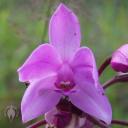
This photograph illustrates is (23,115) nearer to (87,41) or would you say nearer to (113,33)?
(87,41)

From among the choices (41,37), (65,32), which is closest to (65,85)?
(65,32)

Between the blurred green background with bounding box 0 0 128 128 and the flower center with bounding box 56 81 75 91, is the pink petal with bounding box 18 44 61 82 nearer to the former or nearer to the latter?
the flower center with bounding box 56 81 75 91

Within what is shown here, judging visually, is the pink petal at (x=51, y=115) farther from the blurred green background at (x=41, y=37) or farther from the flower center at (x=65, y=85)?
the blurred green background at (x=41, y=37)

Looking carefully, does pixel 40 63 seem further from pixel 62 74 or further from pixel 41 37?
pixel 41 37

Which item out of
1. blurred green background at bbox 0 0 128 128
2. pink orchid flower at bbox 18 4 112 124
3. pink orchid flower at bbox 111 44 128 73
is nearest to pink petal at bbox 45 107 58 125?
pink orchid flower at bbox 18 4 112 124

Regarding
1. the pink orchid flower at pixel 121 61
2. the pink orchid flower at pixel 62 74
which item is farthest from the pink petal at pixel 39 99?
the pink orchid flower at pixel 121 61

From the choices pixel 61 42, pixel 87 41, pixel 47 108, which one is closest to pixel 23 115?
pixel 47 108
